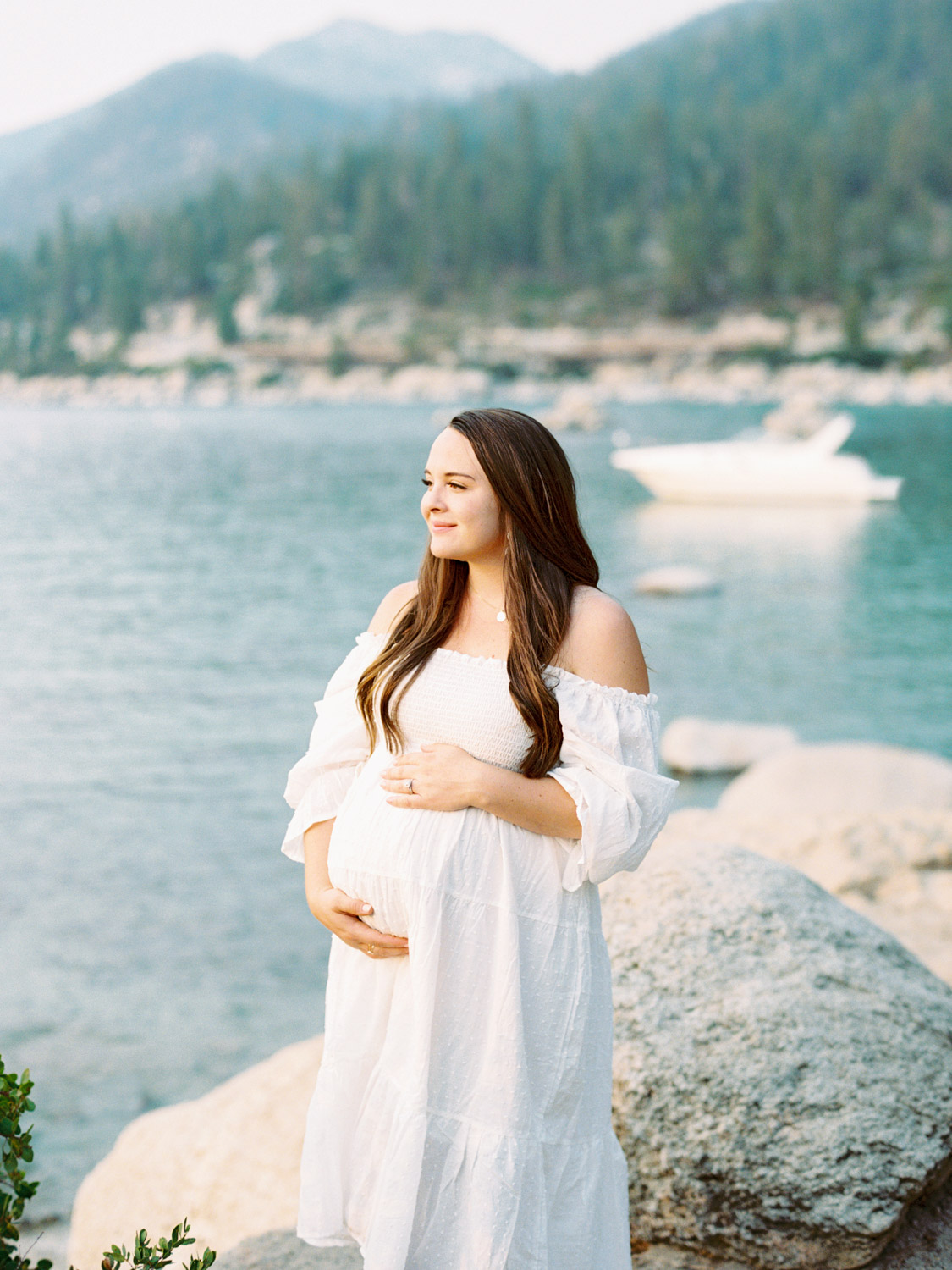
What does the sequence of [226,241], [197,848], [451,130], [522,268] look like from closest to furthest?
1. [197,848]
2. [522,268]
3. [451,130]
4. [226,241]

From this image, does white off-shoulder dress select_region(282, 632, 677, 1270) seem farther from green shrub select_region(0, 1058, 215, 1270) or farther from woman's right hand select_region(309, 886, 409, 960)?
green shrub select_region(0, 1058, 215, 1270)

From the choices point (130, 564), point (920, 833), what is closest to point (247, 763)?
point (920, 833)

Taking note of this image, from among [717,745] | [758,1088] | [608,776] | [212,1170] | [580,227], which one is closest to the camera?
[608,776]

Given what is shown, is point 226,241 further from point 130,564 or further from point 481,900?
point 481,900

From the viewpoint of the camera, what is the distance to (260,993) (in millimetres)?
6172

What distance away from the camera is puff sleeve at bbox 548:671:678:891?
2031 mm

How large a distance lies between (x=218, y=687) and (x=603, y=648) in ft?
35.3

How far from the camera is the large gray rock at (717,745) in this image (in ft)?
31.1

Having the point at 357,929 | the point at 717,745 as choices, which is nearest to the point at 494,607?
the point at 357,929

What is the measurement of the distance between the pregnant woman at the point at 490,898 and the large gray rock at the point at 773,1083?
1.98ft

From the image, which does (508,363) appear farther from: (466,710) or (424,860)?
(424,860)

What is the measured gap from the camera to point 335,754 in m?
2.33

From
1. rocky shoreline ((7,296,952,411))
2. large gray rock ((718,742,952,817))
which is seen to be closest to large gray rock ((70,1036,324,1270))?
large gray rock ((718,742,952,817))

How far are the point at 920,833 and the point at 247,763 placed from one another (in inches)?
219
